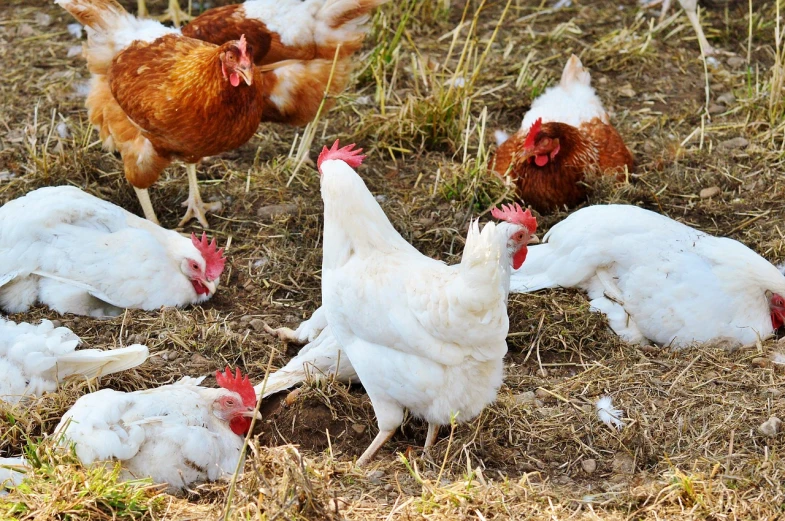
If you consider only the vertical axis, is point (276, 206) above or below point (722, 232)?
below

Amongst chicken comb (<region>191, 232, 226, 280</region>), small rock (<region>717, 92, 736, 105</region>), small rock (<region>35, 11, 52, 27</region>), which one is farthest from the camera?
small rock (<region>35, 11, 52, 27</region>)

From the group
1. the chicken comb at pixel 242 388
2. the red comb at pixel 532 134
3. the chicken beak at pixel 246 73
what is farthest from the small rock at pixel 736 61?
the chicken comb at pixel 242 388

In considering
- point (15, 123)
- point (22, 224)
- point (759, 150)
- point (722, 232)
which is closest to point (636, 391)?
point (722, 232)

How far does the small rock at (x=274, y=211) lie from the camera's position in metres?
5.38

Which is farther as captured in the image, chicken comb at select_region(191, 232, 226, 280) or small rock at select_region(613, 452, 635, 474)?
chicken comb at select_region(191, 232, 226, 280)

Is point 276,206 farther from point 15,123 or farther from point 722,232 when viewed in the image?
point 722,232

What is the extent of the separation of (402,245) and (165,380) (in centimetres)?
127

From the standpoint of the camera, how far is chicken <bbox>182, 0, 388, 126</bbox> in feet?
18.3

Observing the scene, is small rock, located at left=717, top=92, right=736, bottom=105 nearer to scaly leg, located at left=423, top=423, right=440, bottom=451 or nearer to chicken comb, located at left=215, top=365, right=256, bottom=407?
scaly leg, located at left=423, top=423, right=440, bottom=451

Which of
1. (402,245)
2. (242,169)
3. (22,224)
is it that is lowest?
(242,169)

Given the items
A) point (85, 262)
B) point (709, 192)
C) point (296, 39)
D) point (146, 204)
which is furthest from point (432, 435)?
point (296, 39)

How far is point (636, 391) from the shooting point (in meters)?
3.89

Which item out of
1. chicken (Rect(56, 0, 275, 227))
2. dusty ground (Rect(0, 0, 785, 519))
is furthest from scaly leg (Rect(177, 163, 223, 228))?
dusty ground (Rect(0, 0, 785, 519))

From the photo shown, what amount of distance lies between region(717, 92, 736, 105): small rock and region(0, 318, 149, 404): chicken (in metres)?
4.45
